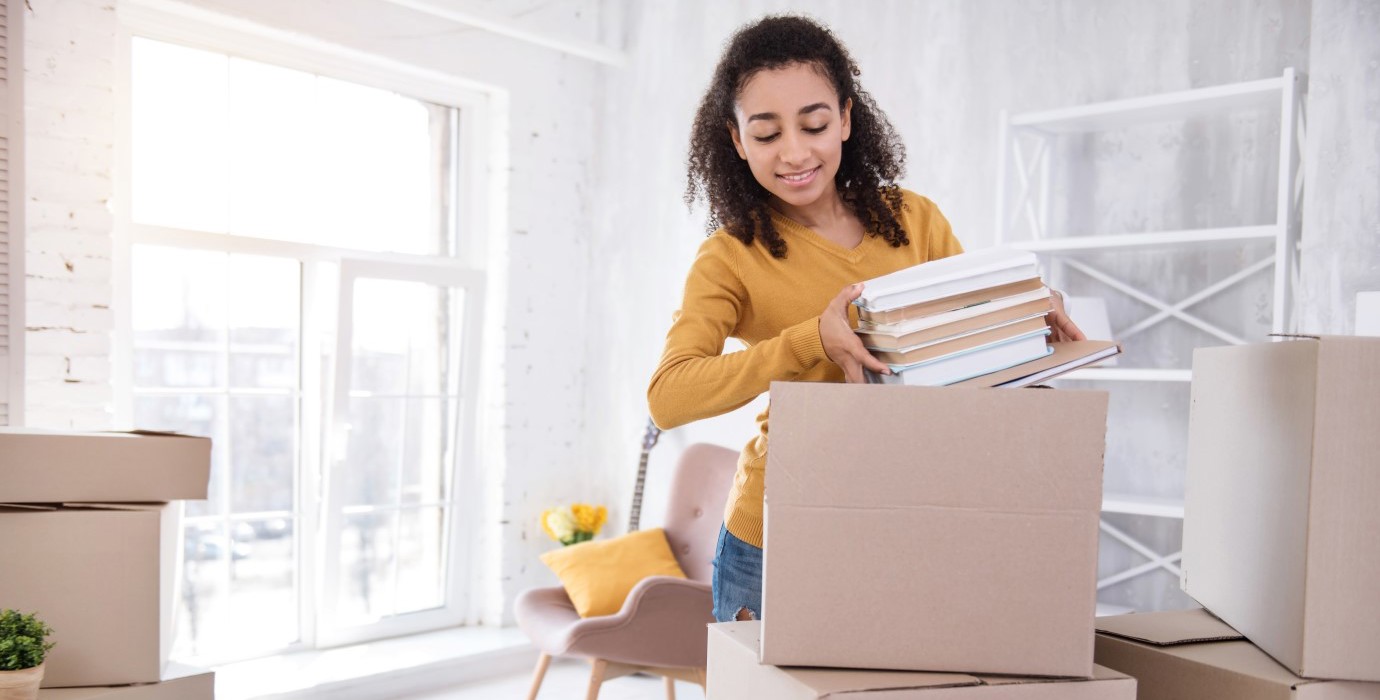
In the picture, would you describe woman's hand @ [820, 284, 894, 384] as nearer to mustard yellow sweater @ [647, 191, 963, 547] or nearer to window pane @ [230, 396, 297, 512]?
mustard yellow sweater @ [647, 191, 963, 547]

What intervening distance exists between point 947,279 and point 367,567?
3.34 meters

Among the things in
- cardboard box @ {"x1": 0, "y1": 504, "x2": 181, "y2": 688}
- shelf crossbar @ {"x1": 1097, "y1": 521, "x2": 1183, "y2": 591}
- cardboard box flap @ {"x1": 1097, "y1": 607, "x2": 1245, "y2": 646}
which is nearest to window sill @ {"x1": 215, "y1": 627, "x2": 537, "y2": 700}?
cardboard box @ {"x1": 0, "y1": 504, "x2": 181, "y2": 688}

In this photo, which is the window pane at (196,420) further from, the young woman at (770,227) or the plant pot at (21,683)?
the young woman at (770,227)

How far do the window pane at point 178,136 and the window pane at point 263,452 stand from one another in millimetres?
631

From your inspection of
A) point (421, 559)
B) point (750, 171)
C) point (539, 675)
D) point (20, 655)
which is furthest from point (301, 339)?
point (750, 171)

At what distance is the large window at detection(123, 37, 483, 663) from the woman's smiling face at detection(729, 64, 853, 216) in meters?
2.71

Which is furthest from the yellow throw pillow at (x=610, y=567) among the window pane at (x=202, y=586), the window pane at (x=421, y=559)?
the window pane at (x=202, y=586)

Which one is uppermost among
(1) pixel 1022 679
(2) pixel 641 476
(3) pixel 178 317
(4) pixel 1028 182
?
(4) pixel 1028 182

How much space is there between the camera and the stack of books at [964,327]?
3.28 feet

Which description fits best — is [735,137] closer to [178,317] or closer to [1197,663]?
[1197,663]

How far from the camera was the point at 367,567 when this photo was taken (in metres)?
3.88

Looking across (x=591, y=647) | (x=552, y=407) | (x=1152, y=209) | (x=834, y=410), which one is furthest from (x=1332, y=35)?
(x=552, y=407)

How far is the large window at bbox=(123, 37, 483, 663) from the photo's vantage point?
11.1 ft

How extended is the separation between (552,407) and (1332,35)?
3.00 metres
